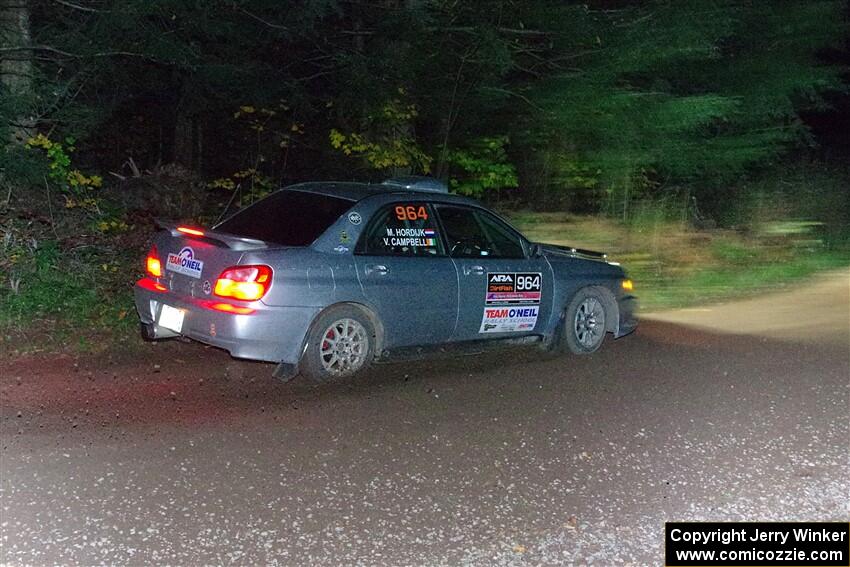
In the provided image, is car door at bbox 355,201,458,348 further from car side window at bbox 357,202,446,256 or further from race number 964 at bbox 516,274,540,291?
race number 964 at bbox 516,274,540,291

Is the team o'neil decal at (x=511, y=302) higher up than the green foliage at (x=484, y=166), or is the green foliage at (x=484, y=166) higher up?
the green foliage at (x=484, y=166)

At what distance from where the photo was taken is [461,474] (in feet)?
17.7

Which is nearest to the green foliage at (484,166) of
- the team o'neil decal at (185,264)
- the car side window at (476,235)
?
the car side window at (476,235)

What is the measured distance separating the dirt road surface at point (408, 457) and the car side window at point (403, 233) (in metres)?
1.02

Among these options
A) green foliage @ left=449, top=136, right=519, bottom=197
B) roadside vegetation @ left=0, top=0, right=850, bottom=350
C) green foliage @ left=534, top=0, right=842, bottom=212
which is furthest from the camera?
green foliage @ left=534, top=0, right=842, bottom=212

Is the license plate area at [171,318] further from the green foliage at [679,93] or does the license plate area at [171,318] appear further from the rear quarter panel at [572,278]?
the green foliage at [679,93]

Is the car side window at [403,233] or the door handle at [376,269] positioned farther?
the car side window at [403,233]

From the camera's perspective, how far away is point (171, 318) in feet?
23.1

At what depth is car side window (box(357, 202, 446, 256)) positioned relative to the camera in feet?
23.9

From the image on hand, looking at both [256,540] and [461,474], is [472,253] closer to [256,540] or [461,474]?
[461,474]

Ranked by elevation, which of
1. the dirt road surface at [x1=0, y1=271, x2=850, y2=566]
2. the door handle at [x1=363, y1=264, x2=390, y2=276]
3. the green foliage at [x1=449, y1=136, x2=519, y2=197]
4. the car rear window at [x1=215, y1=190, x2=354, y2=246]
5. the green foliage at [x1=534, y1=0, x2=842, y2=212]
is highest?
the green foliage at [x1=534, y1=0, x2=842, y2=212]

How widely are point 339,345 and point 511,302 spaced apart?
1.69m

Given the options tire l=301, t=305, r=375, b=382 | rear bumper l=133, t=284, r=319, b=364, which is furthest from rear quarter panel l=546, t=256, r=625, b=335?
rear bumper l=133, t=284, r=319, b=364

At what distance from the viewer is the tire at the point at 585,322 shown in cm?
845
